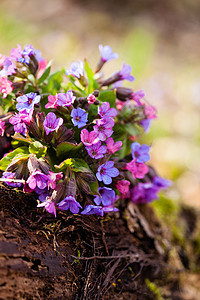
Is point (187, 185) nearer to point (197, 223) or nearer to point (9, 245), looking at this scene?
point (197, 223)

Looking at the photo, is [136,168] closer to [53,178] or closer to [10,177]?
[53,178]

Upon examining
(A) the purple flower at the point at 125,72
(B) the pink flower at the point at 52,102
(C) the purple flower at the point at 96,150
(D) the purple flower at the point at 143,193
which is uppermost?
(A) the purple flower at the point at 125,72

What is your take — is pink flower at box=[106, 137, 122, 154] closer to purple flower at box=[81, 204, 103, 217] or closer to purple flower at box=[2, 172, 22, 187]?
purple flower at box=[81, 204, 103, 217]

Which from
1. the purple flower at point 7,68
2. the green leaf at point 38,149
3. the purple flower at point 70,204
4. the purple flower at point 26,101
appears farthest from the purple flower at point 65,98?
the purple flower at point 70,204

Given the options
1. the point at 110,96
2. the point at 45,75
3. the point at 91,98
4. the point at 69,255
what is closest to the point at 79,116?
the point at 91,98

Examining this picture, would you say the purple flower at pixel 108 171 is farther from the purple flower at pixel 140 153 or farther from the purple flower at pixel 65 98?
the purple flower at pixel 65 98

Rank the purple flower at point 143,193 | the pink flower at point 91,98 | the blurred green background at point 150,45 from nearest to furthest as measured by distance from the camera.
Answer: the pink flower at point 91,98, the purple flower at point 143,193, the blurred green background at point 150,45

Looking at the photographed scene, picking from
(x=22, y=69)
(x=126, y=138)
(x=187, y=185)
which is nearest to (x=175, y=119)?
(x=187, y=185)
